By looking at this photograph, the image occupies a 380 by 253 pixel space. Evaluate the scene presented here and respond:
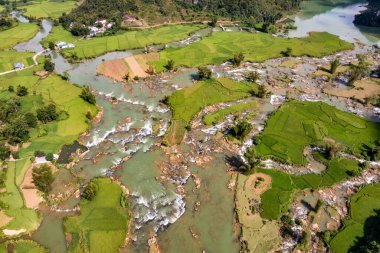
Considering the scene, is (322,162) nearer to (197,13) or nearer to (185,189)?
(185,189)

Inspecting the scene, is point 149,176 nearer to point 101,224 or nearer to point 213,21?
point 101,224

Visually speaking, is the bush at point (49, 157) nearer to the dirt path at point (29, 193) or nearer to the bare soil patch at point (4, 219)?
the dirt path at point (29, 193)

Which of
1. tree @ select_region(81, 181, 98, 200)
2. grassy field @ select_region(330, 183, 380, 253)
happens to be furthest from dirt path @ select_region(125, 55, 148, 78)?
grassy field @ select_region(330, 183, 380, 253)

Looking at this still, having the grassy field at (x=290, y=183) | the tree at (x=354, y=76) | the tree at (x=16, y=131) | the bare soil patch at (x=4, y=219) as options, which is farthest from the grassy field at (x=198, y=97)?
the bare soil patch at (x=4, y=219)

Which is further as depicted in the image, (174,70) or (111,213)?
(174,70)

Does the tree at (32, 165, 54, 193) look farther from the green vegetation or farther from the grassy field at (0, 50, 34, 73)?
the grassy field at (0, 50, 34, 73)

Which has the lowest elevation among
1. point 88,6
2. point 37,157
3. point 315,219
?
point 315,219

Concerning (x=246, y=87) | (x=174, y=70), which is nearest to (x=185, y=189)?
(x=246, y=87)
